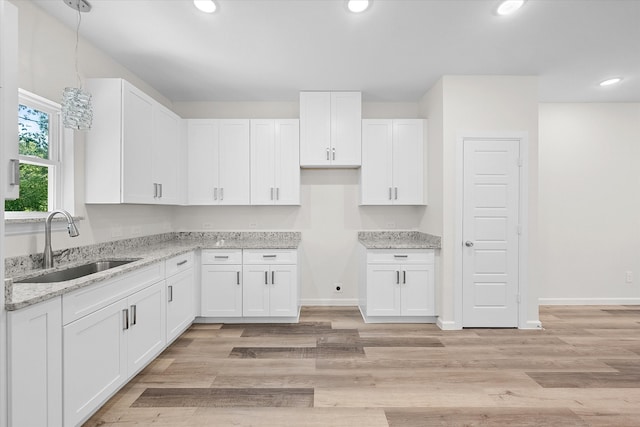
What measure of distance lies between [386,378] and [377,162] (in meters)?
2.46

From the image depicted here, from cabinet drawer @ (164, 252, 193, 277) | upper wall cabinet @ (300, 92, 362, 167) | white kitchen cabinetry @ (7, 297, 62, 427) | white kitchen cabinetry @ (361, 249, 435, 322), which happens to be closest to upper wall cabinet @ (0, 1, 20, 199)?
white kitchen cabinetry @ (7, 297, 62, 427)

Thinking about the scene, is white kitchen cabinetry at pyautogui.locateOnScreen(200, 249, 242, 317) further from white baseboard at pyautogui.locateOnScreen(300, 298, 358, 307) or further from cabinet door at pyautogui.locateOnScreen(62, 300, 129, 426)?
cabinet door at pyautogui.locateOnScreen(62, 300, 129, 426)

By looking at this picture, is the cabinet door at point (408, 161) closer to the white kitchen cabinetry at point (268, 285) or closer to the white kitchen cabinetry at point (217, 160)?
the white kitchen cabinetry at point (268, 285)

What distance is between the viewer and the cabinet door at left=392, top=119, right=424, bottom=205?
404 cm

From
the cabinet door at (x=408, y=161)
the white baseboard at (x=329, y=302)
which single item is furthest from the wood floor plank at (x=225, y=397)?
the cabinet door at (x=408, y=161)

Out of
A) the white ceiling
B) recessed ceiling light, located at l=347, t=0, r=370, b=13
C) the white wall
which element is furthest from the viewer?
the white wall

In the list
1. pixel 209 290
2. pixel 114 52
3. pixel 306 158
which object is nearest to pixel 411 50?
pixel 306 158

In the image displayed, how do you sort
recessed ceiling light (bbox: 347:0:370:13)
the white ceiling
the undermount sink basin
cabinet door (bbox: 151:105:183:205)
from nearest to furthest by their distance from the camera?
the undermount sink basin < recessed ceiling light (bbox: 347:0:370:13) < the white ceiling < cabinet door (bbox: 151:105:183:205)

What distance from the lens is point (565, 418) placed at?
206cm

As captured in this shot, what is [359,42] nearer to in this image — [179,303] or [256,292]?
[256,292]

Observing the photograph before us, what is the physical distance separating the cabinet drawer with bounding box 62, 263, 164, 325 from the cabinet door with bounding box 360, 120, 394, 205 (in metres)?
2.54

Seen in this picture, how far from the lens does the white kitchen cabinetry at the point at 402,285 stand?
373 centimetres

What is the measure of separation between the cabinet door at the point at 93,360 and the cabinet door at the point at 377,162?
9.32 ft

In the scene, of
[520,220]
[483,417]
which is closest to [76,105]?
[483,417]
